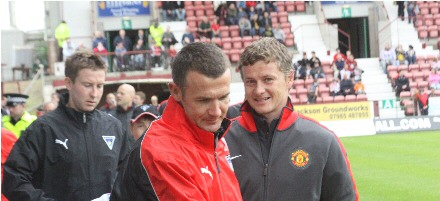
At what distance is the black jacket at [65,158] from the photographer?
4.46 meters

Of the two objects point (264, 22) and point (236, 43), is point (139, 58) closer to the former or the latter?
point (236, 43)

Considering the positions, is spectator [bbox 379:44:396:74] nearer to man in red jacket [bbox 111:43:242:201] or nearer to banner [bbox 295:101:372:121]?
banner [bbox 295:101:372:121]

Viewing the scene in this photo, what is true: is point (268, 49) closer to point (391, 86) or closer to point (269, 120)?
point (269, 120)

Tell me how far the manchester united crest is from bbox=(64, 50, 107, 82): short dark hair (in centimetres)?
147

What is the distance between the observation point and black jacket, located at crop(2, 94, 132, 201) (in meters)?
4.46

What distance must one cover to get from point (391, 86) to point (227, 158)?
2860 centimetres

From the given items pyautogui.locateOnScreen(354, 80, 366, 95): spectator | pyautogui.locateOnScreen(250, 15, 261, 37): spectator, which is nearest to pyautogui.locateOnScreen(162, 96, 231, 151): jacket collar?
pyautogui.locateOnScreen(354, 80, 366, 95): spectator

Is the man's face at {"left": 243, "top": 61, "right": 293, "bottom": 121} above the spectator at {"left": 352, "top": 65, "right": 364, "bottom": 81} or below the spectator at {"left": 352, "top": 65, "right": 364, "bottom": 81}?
above

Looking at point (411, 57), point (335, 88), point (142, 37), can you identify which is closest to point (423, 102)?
point (335, 88)

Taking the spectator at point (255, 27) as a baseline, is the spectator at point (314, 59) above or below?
below

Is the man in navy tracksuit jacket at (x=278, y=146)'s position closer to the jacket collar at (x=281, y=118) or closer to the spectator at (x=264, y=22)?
the jacket collar at (x=281, y=118)

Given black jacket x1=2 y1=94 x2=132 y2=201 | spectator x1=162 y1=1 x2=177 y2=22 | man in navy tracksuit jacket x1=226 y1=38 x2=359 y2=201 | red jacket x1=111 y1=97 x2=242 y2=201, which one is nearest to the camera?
red jacket x1=111 y1=97 x2=242 y2=201

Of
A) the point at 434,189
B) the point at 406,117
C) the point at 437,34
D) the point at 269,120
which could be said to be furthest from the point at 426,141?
the point at 269,120

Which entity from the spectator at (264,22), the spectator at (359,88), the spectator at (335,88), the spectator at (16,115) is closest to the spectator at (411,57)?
the spectator at (359,88)
